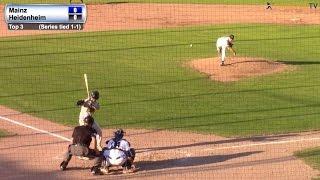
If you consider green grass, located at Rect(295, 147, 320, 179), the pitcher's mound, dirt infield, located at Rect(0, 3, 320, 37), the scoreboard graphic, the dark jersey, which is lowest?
green grass, located at Rect(295, 147, 320, 179)

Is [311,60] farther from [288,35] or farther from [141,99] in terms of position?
[141,99]

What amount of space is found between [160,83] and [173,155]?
8044 mm

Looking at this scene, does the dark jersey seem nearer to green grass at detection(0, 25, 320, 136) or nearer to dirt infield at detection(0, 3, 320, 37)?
green grass at detection(0, 25, 320, 136)

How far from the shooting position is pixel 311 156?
12.9 m

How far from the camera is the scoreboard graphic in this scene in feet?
36.4

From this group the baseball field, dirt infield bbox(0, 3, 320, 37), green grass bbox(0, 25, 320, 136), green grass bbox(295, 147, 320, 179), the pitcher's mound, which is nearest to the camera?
green grass bbox(295, 147, 320, 179)

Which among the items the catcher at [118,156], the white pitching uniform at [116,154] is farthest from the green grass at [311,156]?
the white pitching uniform at [116,154]

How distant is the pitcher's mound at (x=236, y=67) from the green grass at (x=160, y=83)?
453 mm

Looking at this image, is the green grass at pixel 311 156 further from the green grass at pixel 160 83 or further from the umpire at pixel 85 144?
the umpire at pixel 85 144

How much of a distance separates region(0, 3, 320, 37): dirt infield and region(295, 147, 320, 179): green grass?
20.4 m

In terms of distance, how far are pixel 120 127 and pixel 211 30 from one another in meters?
17.9

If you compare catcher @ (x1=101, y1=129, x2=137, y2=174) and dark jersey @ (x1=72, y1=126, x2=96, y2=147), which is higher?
dark jersey @ (x1=72, y1=126, x2=96, y2=147)

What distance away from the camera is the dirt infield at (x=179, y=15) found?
113 ft

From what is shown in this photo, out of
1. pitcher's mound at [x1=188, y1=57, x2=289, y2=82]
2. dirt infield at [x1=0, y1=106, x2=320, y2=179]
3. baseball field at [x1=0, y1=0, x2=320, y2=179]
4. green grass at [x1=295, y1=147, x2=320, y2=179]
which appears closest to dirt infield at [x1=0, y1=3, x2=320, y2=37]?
baseball field at [x1=0, y1=0, x2=320, y2=179]
